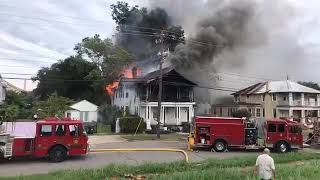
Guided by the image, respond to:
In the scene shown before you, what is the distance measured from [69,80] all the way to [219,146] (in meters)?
43.7

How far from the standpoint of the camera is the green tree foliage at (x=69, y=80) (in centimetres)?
6544

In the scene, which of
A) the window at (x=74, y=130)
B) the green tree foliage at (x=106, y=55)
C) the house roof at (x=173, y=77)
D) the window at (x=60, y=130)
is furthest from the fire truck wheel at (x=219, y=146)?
the green tree foliage at (x=106, y=55)

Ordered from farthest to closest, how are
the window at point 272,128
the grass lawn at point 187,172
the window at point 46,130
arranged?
the window at point 272,128, the window at point 46,130, the grass lawn at point 187,172

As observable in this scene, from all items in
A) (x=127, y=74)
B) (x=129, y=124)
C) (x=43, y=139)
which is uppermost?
(x=127, y=74)

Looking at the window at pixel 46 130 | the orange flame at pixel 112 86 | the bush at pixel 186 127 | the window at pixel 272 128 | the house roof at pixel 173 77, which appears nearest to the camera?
the window at pixel 46 130

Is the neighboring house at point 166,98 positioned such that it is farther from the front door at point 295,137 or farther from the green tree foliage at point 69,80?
the front door at point 295,137

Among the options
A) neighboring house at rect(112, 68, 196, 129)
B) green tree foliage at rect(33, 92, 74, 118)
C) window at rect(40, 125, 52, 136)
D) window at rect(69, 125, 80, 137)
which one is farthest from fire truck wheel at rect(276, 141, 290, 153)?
neighboring house at rect(112, 68, 196, 129)

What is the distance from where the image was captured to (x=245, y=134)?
96.4 ft

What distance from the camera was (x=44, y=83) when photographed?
2869 inches

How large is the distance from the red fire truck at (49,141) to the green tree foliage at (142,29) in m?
35.9

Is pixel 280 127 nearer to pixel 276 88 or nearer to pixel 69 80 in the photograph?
pixel 276 88

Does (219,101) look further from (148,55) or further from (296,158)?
(296,158)

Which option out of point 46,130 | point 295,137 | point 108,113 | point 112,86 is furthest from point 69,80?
point 46,130

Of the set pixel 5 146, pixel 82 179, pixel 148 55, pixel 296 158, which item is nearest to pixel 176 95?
pixel 148 55
